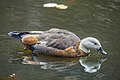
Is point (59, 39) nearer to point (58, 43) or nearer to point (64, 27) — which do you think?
point (58, 43)

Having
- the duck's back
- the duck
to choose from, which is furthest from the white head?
the duck's back

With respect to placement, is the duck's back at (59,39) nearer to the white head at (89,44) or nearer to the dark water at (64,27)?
the white head at (89,44)

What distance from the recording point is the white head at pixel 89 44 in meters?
9.10

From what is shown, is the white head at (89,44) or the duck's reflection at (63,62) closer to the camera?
the duck's reflection at (63,62)

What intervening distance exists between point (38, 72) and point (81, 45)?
160 centimetres

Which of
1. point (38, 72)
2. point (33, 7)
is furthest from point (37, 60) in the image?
point (33, 7)

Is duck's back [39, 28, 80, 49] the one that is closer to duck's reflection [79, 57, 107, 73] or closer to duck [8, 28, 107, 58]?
duck [8, 28, 107, 58]

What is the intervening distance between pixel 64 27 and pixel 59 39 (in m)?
1.45

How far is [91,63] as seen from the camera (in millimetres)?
8875

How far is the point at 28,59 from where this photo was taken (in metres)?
8.77

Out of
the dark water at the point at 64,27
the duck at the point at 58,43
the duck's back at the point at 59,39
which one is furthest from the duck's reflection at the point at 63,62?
the duck's back at the point at 59,39

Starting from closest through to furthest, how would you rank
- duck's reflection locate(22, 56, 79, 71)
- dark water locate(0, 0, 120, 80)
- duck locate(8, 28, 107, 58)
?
dark water locate(0, 0, 120, 80) → duck's reflection locate(22, 56, 79, 71) → duck locate(8, 28, 107, 58)

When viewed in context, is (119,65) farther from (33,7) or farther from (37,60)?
(33,7)

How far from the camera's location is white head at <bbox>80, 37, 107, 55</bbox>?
9.10m
